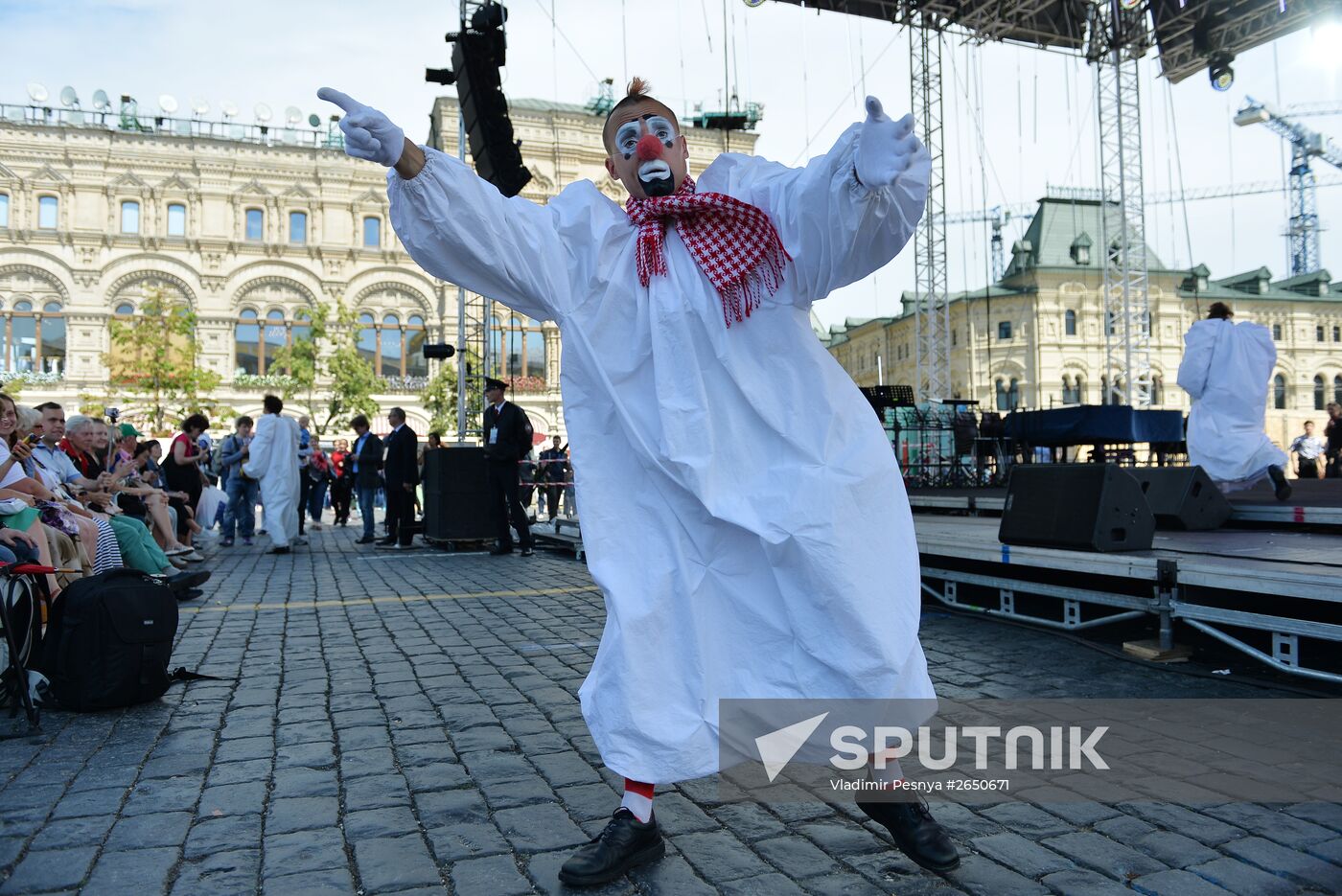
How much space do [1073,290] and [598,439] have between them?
6419cm

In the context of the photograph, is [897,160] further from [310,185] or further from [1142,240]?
[310,185]

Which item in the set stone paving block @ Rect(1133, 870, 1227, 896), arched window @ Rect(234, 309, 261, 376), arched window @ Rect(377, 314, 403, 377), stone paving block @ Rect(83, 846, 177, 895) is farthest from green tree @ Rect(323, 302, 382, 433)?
stone paving block @ Rect(1133, 870, 1227, 896)

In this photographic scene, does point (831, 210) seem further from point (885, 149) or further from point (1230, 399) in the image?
point (1230, 399)

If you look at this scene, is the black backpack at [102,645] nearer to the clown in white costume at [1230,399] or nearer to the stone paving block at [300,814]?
the stone paving block at [300,814]

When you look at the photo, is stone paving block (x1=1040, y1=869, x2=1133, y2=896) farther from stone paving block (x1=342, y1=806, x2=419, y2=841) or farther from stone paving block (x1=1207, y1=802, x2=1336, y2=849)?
stone paving block (x1=342, y1=806, x2=419, y2=841)

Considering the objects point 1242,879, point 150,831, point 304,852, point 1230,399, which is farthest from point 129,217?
point 1242,879

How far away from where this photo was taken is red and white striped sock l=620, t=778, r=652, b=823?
256cm

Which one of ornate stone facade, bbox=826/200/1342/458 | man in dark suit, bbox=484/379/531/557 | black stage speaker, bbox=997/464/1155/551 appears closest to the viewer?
black stage speaker, bbox=997/464/1155/551

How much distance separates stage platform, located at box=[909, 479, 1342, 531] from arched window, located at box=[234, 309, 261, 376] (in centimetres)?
3759

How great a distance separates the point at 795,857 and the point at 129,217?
154 feet

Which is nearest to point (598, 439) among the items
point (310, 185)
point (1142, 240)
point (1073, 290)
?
point (1142, 240)

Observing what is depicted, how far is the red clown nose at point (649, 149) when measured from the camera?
283 cm

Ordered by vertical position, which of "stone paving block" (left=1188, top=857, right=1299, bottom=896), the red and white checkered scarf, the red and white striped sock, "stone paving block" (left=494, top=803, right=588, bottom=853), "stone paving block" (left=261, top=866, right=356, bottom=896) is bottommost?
"stone paving block" (left=1188, top=857, right=1299, bottom=896)

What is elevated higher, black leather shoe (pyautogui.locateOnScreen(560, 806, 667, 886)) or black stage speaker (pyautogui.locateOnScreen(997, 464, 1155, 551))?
black stage speaker (pyautogui.locateOnScreen(997, 464, 1155, 551))
